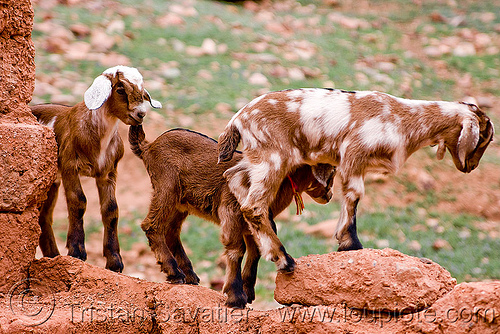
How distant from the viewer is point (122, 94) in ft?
16.0

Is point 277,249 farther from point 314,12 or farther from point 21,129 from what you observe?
point 314,12

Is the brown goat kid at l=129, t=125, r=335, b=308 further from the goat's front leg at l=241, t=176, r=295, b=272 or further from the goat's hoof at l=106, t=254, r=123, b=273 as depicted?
the goat's hoof at l=106, t=254, r=123, b=273

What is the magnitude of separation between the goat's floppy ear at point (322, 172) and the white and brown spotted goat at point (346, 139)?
16 centimetres

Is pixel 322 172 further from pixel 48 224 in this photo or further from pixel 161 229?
pixel 48 224

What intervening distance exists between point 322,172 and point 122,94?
1711 millimetres

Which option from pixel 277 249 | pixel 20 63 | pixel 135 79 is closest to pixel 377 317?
pixel 277 249

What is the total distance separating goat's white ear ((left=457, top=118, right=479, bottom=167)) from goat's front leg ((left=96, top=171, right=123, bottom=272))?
2.80m

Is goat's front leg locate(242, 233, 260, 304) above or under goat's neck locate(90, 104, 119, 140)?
under

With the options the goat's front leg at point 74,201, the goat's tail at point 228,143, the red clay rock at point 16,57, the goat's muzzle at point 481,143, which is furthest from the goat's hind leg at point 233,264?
the red clay rock at point 16,57

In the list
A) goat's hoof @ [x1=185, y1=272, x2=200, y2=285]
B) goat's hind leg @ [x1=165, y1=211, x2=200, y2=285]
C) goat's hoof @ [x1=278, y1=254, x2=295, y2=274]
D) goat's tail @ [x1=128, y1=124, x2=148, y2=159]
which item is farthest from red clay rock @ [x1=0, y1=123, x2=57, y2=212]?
goat's hoof @ [x1=278, y1=254, x2=295, y2=274]

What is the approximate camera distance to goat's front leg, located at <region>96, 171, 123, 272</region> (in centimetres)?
512

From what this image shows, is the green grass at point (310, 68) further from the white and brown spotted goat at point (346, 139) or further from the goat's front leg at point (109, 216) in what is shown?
the white and brown spotted goat at point (346, 139)

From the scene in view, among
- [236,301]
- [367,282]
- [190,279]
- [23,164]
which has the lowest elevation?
[190,279]

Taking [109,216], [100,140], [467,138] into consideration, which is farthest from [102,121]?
[467,138]
